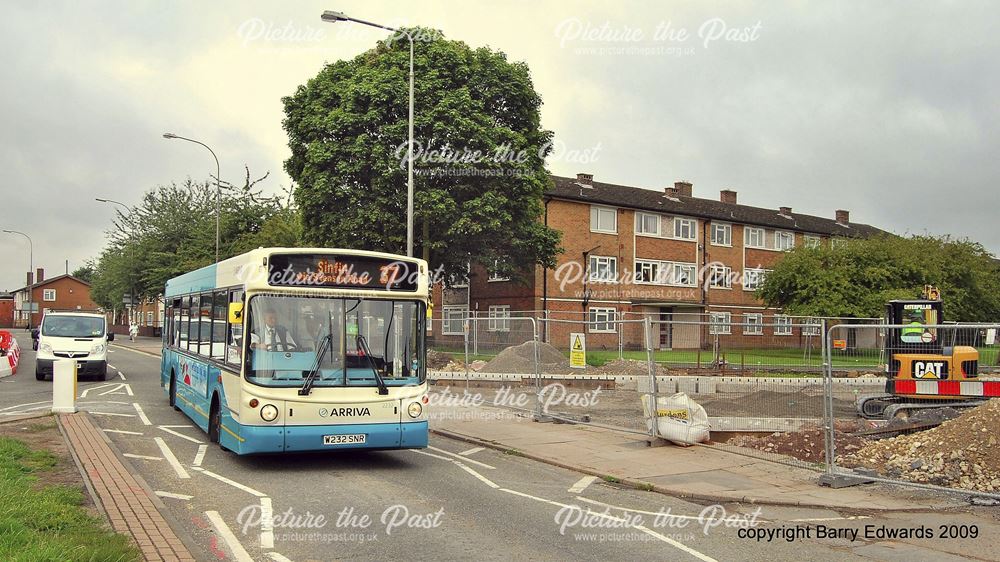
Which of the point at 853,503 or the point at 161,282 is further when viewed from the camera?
the point at 161,282

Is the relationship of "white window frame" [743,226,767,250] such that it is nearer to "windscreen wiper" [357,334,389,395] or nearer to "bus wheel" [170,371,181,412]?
"bus wheel" [170,371,181,412]

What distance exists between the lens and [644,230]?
165ft

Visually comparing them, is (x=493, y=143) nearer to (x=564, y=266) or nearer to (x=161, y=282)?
(x=564, y=266)

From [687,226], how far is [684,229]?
1.07 feet

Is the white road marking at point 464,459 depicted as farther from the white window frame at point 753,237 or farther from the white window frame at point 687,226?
the white window frame at point 753,237

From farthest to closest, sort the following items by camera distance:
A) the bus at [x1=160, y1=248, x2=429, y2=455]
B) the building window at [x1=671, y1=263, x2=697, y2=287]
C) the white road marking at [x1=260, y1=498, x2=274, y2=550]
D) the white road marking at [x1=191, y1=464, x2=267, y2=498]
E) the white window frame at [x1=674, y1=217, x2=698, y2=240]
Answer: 1. the white window frame at [x1=674, y1=217, x2=698, y2=240]
2. the building window at [x1=671, y1=263, x2=697, y2=287]
3. the bus at [x1=160, y1=248, x2=429, y2=455]
4. the white road marking at [x1=191, y1=464, x2=267, y2=498]
5. the white road marking at [x1=260, y1=498, x2=274, y2=550]

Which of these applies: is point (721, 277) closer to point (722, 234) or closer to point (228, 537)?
point (722, 234)

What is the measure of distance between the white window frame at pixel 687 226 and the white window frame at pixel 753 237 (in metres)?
4.91

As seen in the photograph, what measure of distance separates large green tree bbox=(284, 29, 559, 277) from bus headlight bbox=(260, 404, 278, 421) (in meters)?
23.5

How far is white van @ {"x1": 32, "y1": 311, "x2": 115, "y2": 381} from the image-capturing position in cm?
2348

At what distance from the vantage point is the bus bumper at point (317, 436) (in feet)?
32.7

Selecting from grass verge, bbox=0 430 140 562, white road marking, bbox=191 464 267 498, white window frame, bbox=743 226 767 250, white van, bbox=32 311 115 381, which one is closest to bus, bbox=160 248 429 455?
white road marking, bbox=191 464 267 498

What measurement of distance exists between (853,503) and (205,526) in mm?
6904

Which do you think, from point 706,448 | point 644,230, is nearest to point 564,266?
point 644,230
